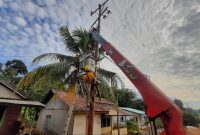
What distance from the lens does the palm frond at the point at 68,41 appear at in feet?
37.3

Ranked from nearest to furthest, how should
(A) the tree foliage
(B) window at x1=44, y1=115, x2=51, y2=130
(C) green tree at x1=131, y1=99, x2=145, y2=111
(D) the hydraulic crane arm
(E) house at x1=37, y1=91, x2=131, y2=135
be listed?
(D) the hydraulic crane arm → (A) the tree foliage → (E) house at x1=37, y1=91, x2=131, y2=135 → (B) window at x1=44, y1=115, x2=51, y2=130 → (C) green tree at x1=131, y1=99, x2=145, y2=111

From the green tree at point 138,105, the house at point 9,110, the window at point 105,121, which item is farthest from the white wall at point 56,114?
the green tree at point 138,105

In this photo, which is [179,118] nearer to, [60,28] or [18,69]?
[60,28]

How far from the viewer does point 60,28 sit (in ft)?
37.7

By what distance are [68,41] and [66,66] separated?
219 centimetres

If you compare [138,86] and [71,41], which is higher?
[71,41]

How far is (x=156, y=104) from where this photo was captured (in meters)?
3.31

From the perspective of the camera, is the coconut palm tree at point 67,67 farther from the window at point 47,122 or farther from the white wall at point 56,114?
the window at point 47,122

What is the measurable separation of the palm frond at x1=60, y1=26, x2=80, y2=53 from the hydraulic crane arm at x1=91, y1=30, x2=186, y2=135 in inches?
300

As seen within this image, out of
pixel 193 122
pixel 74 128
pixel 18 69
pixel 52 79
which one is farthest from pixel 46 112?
pixel 18 69

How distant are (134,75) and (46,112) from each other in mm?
17216

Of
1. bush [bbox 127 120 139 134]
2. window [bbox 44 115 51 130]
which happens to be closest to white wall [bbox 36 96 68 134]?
window [bbox 44 115 51 130]

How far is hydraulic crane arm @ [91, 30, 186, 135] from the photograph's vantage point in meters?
2.97

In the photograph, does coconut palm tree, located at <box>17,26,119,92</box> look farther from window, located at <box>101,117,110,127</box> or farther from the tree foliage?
window, located at <box>101,117,110,127</box>
